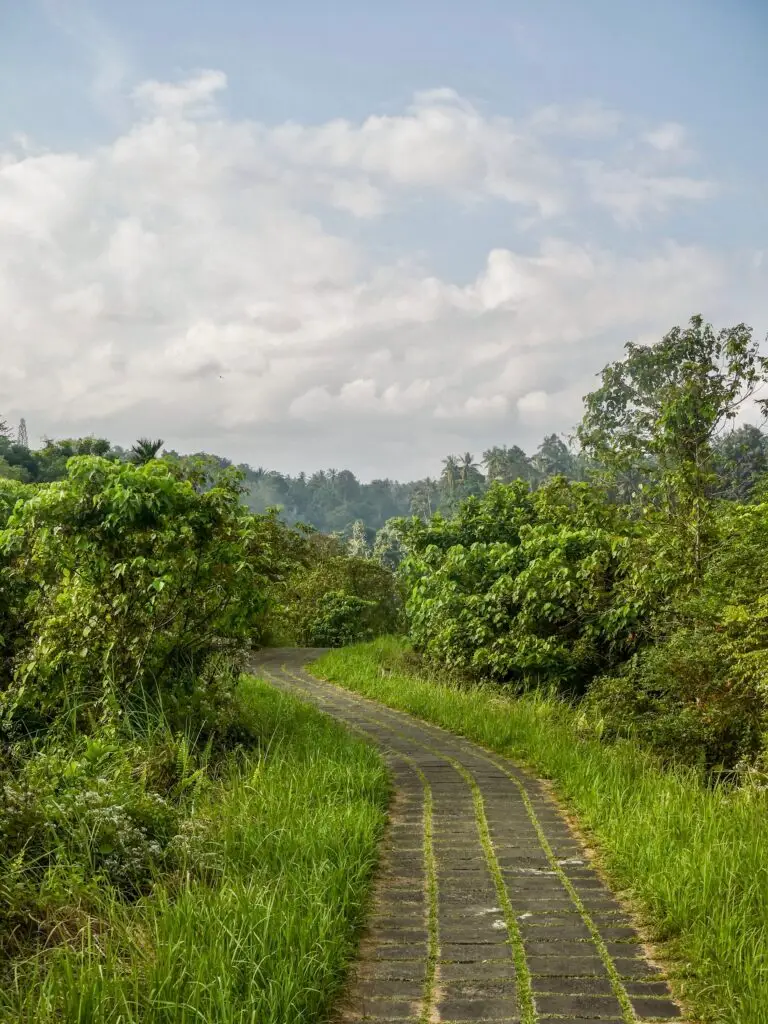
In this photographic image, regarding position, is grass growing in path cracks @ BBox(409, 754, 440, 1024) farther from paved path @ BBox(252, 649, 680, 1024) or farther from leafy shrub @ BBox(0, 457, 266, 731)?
leafy shrub @ BBox(0, 457, 266, 731)

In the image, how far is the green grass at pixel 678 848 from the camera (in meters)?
2.94

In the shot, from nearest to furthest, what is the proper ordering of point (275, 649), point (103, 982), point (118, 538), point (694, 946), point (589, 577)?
1. point (103, 982)
2. point (694, 946)
3. point (118, 538)
4. point (589, 577)
5. point (275, 649)

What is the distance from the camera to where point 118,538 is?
6.37m

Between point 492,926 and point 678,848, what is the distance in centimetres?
98

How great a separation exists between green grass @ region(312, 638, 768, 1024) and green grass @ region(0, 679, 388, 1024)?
115 cm

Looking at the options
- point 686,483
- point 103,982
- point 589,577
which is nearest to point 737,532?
point 686,483

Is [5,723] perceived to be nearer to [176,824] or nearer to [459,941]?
[176,824]

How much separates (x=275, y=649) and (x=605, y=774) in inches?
412

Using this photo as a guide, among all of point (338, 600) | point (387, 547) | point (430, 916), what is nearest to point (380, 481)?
point (387, 547)

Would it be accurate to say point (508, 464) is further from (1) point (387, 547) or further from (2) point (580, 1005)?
(2) point (580, 1005)

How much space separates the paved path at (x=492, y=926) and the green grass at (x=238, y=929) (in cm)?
15

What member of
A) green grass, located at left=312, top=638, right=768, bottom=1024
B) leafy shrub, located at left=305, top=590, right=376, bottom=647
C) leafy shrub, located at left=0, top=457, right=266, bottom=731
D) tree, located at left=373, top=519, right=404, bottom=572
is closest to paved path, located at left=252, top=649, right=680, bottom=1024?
green grass, located at left=312, top=638, right=768, bottom=1024

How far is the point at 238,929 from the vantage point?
313 centimetres

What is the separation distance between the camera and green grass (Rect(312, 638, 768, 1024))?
9.64ft
